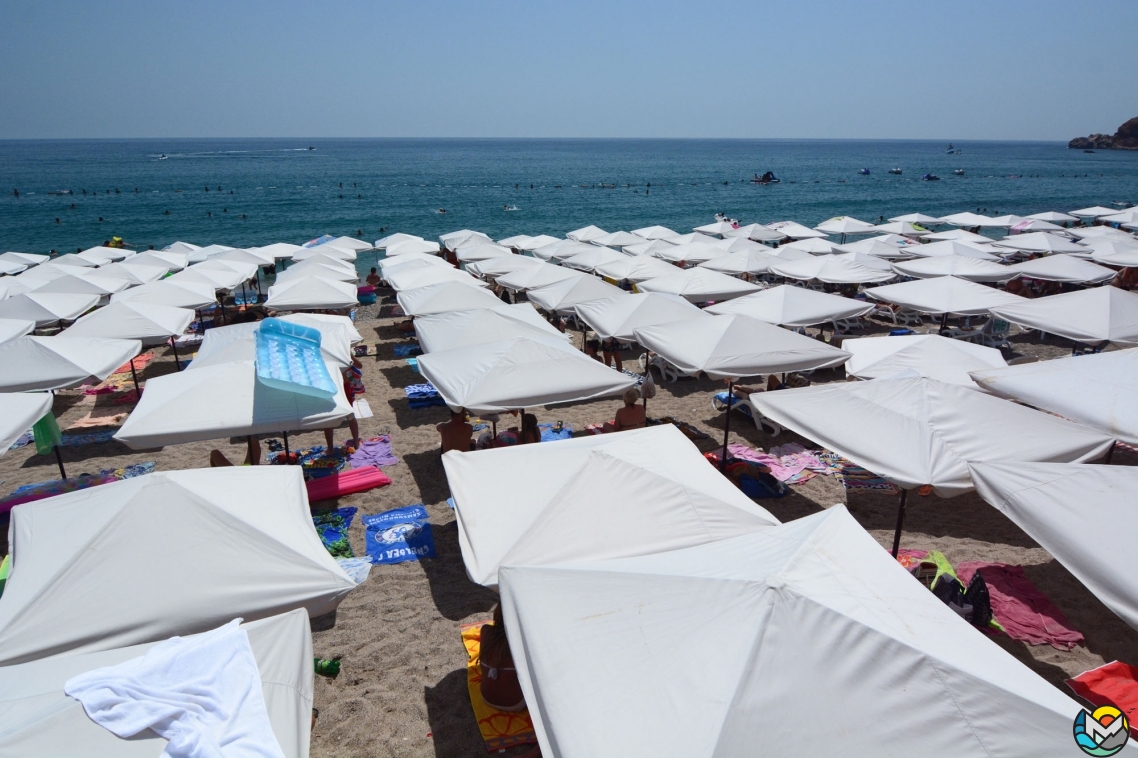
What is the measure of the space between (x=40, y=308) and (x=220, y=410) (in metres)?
8.56

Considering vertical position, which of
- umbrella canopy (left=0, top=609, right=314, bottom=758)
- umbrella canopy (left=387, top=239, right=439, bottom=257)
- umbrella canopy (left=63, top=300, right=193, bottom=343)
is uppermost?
umbrella canopy (left=387, top=239, right=439, bottom=257)

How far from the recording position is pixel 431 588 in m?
6.04

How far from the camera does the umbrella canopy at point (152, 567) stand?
147 inches

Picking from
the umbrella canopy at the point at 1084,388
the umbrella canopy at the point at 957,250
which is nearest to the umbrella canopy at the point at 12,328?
the umbrella canopy at the point at 1084,388

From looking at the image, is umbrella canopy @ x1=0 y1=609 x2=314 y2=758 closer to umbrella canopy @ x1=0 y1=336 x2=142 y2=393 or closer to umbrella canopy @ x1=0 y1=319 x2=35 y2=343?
umbrella canopy @ x1=0 y1=336 x2=142 y2=393

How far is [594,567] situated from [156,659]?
2173 mm

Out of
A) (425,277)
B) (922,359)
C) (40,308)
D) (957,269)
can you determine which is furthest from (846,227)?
(40,308)

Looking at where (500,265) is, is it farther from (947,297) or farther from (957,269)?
(957,269)

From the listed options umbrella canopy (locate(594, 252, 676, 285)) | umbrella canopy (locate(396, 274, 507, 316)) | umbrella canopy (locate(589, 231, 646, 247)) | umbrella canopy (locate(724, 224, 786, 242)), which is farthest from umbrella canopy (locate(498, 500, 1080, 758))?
umbrella canopy (locate(724, 224, 786, 242))

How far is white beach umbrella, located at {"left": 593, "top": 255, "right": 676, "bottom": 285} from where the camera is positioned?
1548 centimetres

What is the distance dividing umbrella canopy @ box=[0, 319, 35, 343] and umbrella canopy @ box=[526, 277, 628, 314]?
862 cm

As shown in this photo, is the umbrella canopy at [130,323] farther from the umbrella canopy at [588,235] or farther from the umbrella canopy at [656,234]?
the umbrella canopy at [656,234]

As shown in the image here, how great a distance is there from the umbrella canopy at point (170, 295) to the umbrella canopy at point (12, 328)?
1.47 metres

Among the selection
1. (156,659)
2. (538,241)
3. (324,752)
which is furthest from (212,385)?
(538,241)
